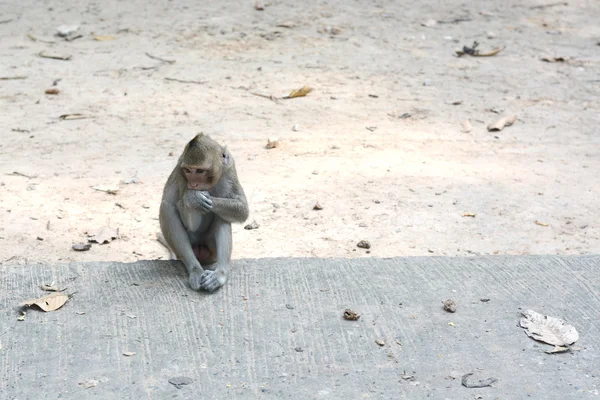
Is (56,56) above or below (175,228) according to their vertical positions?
below

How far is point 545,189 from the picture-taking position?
6.54 metres

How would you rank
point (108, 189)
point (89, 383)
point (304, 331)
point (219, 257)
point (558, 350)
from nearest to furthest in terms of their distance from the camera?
point (89, 383) < point (558, 350) < point (304, 331) < point (219, 257) < point (108, 189)

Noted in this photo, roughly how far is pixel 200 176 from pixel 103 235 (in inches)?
66.7

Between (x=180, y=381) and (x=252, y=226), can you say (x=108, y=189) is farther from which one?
(x=180, y=381)

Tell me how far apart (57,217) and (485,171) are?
3510mm

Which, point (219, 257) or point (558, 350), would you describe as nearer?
point (558, 350)

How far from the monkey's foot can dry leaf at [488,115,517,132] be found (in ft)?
14.4

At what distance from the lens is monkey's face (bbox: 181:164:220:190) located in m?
4.09

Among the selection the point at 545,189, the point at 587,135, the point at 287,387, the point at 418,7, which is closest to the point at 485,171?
the point at 545,189

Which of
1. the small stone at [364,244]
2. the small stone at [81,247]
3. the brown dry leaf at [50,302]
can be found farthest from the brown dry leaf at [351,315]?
the small stone at [81,247]

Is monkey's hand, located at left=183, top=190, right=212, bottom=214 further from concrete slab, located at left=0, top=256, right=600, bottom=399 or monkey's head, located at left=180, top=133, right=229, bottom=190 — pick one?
concrete slab, located at left=0, top=256, right=600, bottom=399

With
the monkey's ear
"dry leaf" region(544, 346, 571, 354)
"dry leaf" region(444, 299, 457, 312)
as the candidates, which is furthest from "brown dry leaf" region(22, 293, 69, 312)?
"dry leaf" region(544, 346, 571, 354)

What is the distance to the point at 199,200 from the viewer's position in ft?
13.7

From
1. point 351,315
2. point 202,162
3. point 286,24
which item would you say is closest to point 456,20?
point 286,24
